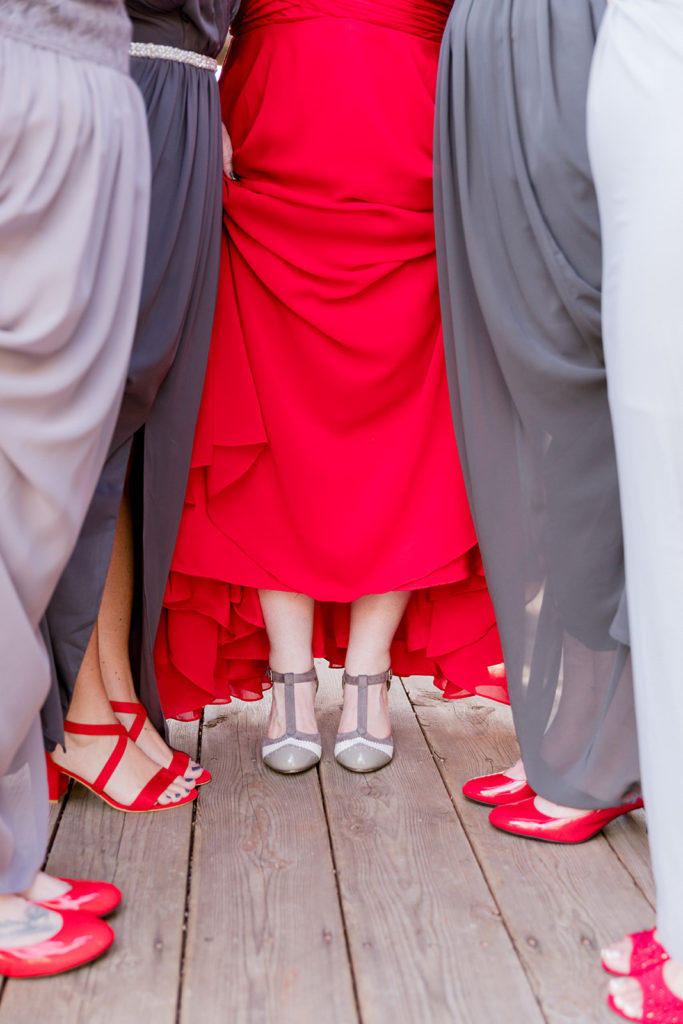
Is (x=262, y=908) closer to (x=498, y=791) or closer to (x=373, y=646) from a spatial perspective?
(x=498, y=791)

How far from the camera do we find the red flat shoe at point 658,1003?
118 cm

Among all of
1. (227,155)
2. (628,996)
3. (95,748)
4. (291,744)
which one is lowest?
(291,744)

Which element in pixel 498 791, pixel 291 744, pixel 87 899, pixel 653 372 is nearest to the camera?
pixel 653 372

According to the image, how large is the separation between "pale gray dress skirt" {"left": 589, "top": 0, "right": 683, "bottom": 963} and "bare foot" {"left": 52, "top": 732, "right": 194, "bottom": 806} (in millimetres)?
879

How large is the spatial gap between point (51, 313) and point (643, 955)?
3.28ft

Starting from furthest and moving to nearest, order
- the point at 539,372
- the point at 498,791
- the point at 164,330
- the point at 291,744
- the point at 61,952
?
the point at 291,744
the point at 498,791
the point at 164,330
the point at 539,372
the point at 61,952

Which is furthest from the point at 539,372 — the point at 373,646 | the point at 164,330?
the point at 373,646

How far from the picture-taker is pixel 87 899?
1.40m

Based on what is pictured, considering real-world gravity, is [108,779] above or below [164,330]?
below

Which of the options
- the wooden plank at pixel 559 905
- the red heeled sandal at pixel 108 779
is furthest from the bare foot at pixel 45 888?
the wooden plank at pixel 559 905

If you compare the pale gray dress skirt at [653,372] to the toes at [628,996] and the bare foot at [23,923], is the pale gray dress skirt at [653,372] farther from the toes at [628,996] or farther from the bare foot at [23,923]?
the bare foot at [23,923]

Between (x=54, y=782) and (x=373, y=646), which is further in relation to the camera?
(x=373, y=646)

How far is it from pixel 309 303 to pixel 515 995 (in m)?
1.12

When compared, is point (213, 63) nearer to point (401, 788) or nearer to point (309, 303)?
point (309, 303)
